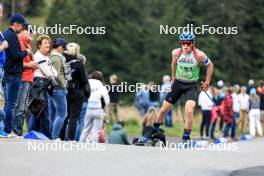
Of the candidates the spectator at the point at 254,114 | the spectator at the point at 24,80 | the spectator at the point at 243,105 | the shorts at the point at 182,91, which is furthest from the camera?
the spectator at the point at 243,105

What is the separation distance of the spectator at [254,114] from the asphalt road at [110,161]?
15399 mm

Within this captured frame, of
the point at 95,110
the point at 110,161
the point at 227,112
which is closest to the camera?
the point at 110,161

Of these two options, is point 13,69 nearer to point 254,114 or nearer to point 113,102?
point 254,114

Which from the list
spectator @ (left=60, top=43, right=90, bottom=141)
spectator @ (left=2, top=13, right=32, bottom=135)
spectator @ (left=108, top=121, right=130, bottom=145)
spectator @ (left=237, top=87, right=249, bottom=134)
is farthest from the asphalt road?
spectator @ (left=237, top=87, right=249, bottom=134)

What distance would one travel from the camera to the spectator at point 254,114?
28.7m

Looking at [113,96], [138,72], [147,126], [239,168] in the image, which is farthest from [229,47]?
[239,168]

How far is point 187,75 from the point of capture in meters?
15.1

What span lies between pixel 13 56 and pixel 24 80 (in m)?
0.68

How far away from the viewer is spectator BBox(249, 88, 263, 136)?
94.0 feet

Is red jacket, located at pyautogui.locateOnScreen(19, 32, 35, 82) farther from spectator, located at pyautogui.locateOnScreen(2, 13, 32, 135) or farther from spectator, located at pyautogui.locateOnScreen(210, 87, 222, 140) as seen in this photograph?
spectator, located at pyautogui.locateOnScreen(210, 87, 222, 140)

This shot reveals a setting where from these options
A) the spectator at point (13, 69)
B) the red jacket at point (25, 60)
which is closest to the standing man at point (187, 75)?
the red jacket at point (25, 60)

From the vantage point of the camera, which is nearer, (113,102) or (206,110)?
(206,110)

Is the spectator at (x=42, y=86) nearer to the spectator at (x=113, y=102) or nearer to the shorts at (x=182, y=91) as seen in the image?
the shorts at (x=182, y=91)

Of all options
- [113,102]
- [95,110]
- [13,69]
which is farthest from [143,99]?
[13,69]
